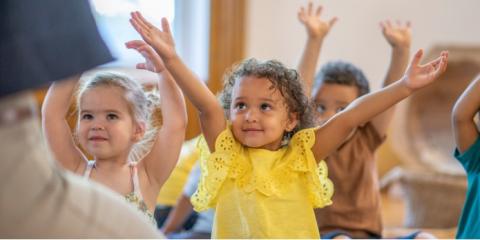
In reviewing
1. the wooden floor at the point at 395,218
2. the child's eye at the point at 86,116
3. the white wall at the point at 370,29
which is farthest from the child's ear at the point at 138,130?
the white wall at the point at 370,29

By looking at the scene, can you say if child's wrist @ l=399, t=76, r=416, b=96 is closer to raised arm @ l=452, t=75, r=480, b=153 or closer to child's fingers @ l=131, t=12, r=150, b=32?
raised arm @ l=452, t=75, r=480, b=153

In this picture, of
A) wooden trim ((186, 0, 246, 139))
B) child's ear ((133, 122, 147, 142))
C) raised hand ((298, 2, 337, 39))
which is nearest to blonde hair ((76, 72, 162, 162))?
child's ear ((133, 122, 147, 142))

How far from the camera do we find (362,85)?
2.25m

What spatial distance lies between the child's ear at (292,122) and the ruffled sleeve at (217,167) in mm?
133

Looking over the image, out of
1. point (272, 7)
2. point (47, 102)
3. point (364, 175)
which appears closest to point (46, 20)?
point (47, 102)

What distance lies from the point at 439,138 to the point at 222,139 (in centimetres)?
285

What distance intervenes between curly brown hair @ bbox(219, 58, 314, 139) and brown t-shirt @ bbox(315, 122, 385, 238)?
0.43 metres

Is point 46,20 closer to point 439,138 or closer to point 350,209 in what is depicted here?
point 350,209

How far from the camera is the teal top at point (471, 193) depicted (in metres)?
1.85

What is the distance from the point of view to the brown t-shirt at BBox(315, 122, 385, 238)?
6.96 ft

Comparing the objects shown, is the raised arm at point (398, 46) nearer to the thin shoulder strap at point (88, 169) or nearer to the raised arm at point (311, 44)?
the raised arm at point (311, 44)

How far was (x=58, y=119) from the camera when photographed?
1649mm

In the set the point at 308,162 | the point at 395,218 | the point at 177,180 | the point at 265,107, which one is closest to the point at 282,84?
the point at 265,107

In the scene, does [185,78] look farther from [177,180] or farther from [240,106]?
[177,180]
